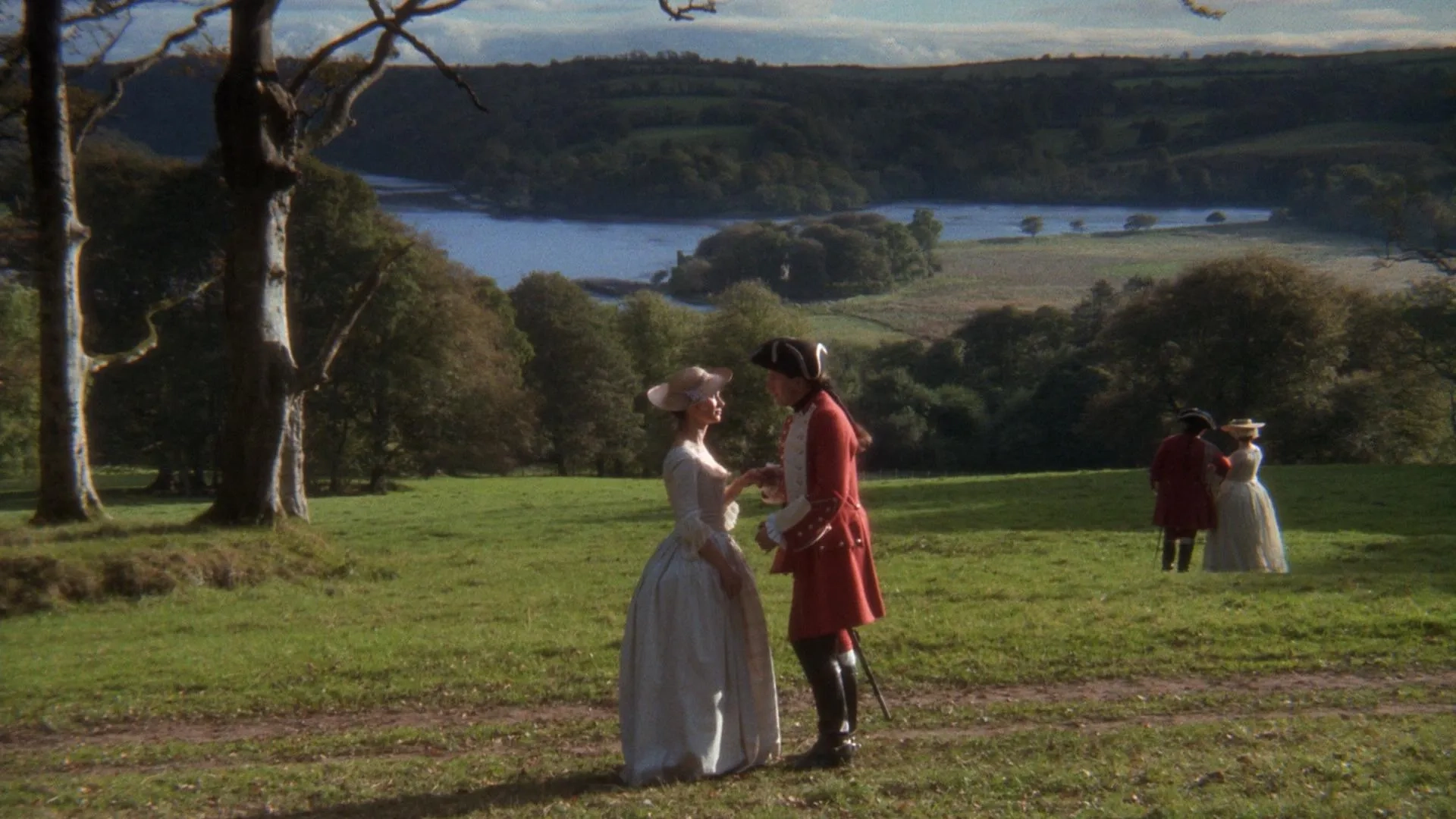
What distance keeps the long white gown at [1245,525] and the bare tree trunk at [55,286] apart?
576 inches

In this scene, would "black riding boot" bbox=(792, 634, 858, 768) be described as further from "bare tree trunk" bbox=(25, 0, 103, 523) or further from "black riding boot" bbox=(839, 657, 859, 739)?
"bare tree trunk" bbox=(25, 0, 103, 523)

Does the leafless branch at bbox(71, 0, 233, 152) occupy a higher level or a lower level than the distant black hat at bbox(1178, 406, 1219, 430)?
higher

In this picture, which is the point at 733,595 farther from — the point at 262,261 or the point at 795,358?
the point at 262,261

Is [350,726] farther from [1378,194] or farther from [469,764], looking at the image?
[1378,194]

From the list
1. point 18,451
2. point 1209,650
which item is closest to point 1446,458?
point 1209,650

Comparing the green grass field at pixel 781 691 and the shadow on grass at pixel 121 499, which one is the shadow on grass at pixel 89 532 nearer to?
the green grass field at pixel 781 691

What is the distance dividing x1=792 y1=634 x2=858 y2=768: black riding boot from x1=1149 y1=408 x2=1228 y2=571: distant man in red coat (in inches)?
397

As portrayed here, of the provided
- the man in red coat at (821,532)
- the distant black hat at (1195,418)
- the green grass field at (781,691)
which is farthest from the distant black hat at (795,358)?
the distant black hat at (1195,418)

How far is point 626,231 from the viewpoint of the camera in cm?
6225

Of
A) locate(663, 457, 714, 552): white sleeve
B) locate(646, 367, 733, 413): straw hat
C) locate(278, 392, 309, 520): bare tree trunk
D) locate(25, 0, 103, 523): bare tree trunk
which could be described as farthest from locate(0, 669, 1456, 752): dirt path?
locate(25, 0, 103, 523): bare tree trunk

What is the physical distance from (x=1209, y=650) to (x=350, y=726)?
254 inches

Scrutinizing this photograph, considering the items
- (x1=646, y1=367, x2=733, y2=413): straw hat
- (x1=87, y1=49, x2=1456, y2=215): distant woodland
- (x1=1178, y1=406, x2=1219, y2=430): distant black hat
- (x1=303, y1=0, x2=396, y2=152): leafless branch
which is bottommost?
(x1=1178, y1=406, x2=1219, y2=430): distant black hat

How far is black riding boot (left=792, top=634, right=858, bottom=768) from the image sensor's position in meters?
7.38

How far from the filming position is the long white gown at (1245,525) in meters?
16.6
